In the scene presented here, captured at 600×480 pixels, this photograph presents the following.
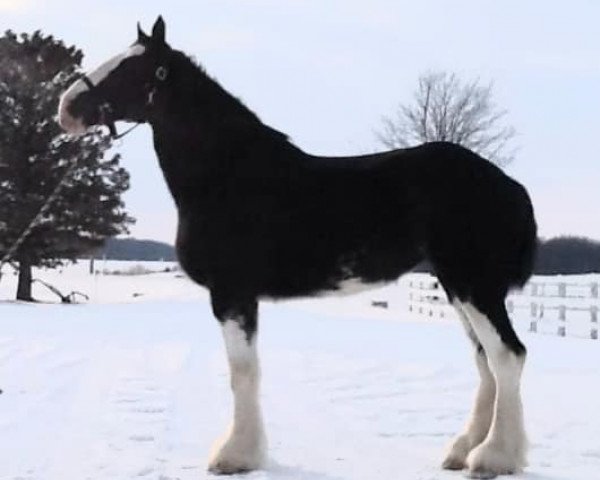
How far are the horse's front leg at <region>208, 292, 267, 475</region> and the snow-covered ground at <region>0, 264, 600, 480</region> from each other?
0.17m

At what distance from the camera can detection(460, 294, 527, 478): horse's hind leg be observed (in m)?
4.62

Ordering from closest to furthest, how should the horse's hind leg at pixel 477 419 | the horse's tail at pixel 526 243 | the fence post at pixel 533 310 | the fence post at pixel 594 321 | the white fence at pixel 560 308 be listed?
the horse's hind leg at pixel 477 419, the horse's tail at pixel 526 243, the fence post at pixel 594 321, the white fence at pixel 560 308, the fence post at pixel 533 310

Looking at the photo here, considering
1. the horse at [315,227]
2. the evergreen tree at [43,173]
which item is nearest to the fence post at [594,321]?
the horse at [315,227]

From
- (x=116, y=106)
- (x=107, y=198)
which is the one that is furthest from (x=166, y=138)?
(x=107, y=198)

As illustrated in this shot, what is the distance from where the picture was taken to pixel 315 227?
496 centimetres

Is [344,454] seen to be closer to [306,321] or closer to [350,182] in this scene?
[350,182]

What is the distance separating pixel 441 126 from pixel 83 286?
59.9ft

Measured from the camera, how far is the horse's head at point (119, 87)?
508 cm

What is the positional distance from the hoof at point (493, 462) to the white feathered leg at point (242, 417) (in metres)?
1.05

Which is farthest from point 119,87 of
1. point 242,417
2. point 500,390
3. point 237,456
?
point 500,390

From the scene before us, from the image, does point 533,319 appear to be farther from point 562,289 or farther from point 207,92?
point 207,92

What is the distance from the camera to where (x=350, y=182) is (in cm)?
499

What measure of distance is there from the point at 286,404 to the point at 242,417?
2.32 meters

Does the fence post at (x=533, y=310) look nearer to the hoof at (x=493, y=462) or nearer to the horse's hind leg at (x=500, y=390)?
the horse's hind leg at (x=500, y=390)
